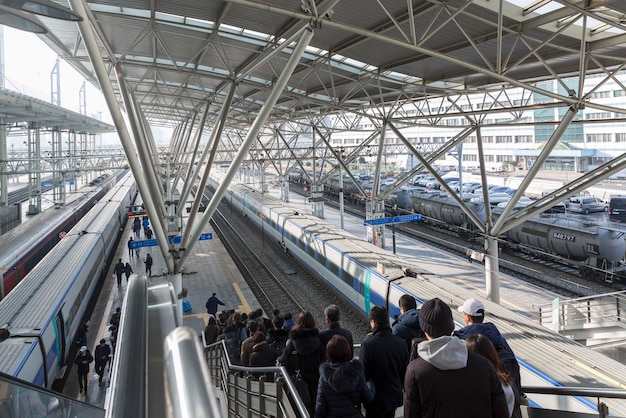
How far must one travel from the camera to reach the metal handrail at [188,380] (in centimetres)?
82

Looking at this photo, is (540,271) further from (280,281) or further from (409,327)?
(409,327)

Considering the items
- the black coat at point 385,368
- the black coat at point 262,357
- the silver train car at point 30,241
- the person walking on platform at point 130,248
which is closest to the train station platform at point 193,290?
the person walking on platform at point 130,248

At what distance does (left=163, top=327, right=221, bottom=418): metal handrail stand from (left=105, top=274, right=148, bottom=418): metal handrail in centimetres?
11

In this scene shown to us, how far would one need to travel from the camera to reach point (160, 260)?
2277 centimetres

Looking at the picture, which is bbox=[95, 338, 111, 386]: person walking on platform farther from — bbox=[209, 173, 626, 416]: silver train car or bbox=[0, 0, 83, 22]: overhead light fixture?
bbox=[0, 0, 83, 22]: overhead light fixture

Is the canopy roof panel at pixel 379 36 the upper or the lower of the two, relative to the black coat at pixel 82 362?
upper

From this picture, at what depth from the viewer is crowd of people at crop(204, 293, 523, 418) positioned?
90.6 inches

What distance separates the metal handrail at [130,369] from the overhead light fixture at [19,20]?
2.24 m

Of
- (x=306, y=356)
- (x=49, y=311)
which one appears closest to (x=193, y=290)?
(x=49, y=311)

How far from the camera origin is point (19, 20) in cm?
290

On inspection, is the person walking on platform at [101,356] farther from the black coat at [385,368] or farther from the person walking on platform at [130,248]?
the black coat at [385,368]

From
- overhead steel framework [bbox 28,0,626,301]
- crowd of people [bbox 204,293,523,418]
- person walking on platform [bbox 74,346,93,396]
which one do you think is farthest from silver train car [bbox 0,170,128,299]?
crowd of people [bbox 204,293,523,418]

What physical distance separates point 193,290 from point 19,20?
15.9 m

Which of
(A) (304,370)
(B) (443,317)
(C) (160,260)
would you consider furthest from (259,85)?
(B) (443,317)
